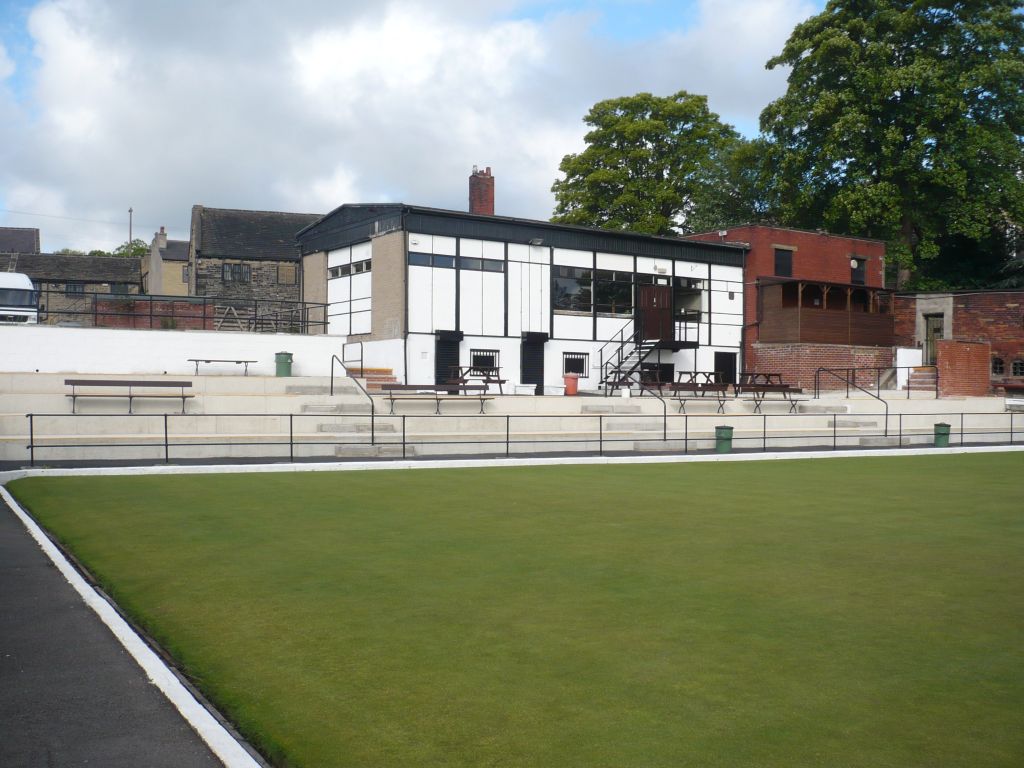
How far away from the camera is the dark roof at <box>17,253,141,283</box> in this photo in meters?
65.2

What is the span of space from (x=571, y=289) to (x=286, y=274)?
22462 millimetres

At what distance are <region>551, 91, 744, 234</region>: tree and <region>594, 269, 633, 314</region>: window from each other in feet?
46.0

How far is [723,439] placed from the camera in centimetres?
2539

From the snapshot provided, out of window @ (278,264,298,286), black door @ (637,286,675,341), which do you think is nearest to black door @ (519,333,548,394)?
black door @ (637,286,675,341)

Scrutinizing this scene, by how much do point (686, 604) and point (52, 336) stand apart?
27.0 m

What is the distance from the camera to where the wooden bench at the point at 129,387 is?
24547mm

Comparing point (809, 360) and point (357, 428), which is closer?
point (357, 428)

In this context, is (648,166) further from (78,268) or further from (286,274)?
(78,268)

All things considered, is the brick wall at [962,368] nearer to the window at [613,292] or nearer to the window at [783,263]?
the window at [783,263]

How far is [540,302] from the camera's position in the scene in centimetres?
3734

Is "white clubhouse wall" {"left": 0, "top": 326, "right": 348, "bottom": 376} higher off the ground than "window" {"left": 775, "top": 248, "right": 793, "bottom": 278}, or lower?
lower

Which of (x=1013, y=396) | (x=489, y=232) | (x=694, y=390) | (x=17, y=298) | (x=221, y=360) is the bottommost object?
(x=1013, y=396)

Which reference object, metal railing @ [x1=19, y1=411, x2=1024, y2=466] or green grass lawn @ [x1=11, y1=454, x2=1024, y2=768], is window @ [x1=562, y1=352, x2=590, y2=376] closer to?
metal railing @ [x1=19, y1=411, x2=1024, y2=466]

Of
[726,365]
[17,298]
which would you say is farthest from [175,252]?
[726,365]
